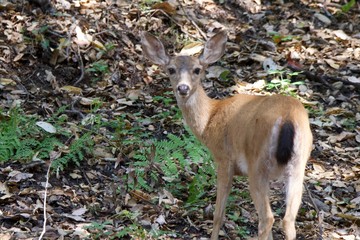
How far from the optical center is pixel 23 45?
30.5 ft

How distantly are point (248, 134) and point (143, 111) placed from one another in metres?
2.87

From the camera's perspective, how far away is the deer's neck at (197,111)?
23.3ft

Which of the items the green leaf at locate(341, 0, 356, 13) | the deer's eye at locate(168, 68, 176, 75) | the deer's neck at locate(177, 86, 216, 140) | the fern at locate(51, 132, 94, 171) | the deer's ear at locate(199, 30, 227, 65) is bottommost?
the green leaf at locate(341, 0, 356, 13)

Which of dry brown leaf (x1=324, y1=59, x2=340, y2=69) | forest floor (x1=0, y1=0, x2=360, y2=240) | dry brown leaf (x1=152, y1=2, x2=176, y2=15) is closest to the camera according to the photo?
forest floor (x1=0, y1=0, x2=360, y2=240)

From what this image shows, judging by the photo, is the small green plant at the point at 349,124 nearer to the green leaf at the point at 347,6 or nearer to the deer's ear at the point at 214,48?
the deer's ear at the point at 214,48

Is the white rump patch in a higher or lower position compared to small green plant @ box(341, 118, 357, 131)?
higher

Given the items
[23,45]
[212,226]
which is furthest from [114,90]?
[212,226]

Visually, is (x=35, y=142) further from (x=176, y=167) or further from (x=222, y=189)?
(x=222, y=189)

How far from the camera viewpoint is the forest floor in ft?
22.4

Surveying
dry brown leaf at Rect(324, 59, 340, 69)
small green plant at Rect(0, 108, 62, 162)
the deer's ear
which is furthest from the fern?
dry brown leaf at Rect(324, 59, 340, 69)

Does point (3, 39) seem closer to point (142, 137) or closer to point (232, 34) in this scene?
point (142, 137)

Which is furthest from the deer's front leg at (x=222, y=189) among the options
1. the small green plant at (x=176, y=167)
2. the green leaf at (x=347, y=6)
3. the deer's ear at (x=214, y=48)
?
the green leaf at (x=347, y=6)

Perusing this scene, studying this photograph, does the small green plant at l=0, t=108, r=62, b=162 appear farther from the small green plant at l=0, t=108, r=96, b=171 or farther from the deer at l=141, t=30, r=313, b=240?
the deer at l=141, t=30, r=313, b=240

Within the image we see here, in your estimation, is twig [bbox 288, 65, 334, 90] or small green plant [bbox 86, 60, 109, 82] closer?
small green plant [bbox 86, 60, 109, 82]
